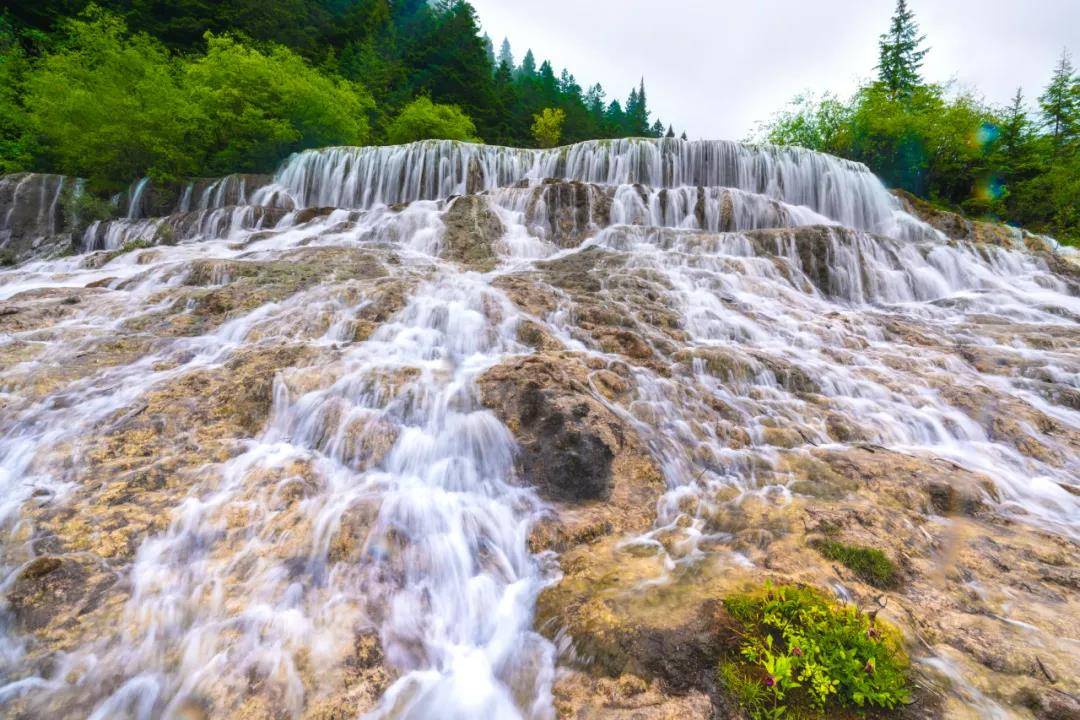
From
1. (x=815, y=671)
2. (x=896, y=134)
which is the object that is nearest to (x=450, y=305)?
(x=815, y=671)

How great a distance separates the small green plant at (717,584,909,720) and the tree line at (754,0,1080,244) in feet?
79.2

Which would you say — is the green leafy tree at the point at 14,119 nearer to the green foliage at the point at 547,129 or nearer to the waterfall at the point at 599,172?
the waterfall at the point at 599,172

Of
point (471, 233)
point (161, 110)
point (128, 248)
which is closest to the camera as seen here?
point (128, 248)

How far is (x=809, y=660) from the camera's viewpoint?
2250 mm

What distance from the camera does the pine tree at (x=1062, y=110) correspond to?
842 inches

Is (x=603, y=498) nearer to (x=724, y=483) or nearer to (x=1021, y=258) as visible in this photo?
(x=724, y=483)

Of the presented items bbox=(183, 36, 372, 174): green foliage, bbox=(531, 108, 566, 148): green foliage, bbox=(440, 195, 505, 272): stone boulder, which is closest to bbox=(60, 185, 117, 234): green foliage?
bbox=(183, 36, 372, 174): green foliage

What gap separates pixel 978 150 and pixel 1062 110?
5820 millimetres

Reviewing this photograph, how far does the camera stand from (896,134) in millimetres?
22719

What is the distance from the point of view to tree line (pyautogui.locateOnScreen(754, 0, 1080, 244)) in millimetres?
18969

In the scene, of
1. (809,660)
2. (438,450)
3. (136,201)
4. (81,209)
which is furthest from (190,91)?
(809,660)

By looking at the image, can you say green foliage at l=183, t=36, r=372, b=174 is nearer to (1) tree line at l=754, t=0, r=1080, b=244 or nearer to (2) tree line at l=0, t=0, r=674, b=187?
(2) tree line at l=0, t=0, r=674, b=187

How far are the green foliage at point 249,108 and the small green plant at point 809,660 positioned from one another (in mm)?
20879

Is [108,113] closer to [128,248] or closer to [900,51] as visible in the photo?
[128,248]
